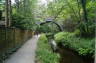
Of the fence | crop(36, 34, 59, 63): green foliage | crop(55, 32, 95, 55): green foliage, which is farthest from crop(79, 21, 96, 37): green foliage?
the fence

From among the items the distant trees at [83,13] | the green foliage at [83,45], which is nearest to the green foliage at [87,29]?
the distant trees at [83,13]

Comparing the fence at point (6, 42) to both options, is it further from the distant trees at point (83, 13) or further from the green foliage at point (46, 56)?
the distant trees at point (83, 13)

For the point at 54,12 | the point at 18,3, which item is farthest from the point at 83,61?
the point at 54,12

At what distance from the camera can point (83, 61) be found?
12289 millimetres

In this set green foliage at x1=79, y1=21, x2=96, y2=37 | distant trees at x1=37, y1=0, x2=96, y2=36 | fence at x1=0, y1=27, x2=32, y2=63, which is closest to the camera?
fence at x1=0, y1=27, x2=32, y2=63

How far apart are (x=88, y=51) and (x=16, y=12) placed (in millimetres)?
7573

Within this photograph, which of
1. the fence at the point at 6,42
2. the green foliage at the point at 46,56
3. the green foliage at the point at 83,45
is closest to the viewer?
the fence at the point at 6,42

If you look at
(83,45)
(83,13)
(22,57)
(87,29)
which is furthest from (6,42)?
(83,13)

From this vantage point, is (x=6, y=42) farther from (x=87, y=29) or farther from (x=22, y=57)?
(x=87, y=29)

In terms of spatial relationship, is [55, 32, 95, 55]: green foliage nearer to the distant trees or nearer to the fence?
the distant trees

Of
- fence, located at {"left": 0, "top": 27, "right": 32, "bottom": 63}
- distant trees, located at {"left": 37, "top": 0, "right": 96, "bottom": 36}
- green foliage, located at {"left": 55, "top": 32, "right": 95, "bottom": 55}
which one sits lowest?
green foliage, located at {"left": 55, "top": 32, "right": 95, "bottom": 55}

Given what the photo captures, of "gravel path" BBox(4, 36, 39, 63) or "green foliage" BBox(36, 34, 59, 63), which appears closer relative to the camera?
"gravel path" BBox(4, 36, 39, 63)

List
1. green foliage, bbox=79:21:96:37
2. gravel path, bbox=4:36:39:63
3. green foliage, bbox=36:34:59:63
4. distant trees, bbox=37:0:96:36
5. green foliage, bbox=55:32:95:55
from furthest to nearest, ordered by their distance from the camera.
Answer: green foliage, bbox=79:21:96:37 < distant trees, bbox=37:0:96:36 < green foliage, bbox=55:32:95:55 < green foliage, bbox=36:34:59:63 < gravel path, bbox=4:36:39:63

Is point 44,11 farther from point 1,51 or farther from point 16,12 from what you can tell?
point 1,51
